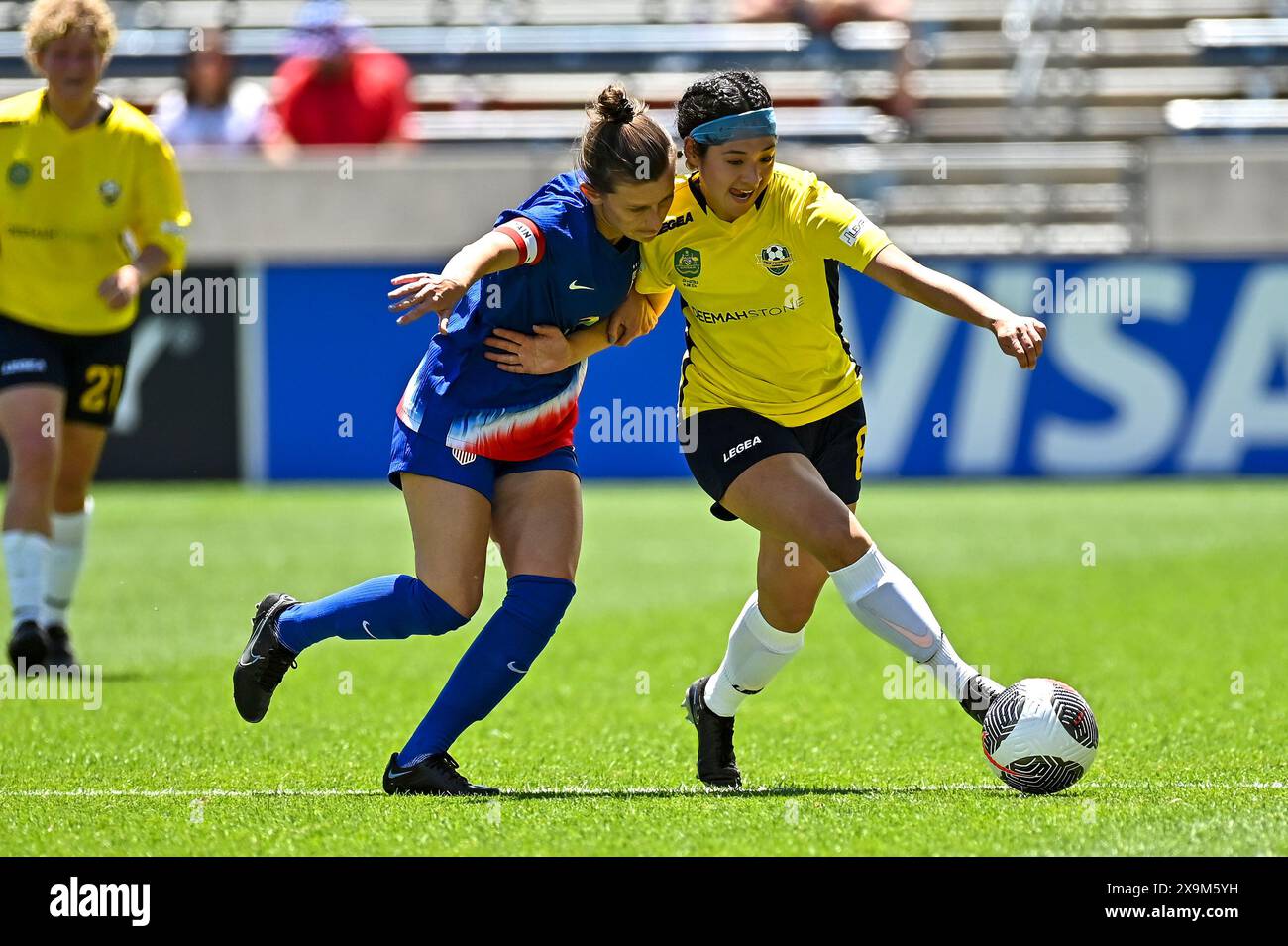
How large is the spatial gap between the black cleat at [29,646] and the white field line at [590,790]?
6.88 ft

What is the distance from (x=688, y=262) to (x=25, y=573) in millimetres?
3558

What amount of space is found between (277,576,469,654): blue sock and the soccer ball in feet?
5.06

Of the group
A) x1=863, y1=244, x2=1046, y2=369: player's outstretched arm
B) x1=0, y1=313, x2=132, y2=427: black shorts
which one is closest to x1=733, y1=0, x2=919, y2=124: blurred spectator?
x1=0, y1=313, x2=132, y2=427: black shorts

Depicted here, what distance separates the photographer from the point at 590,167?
17.3 feet

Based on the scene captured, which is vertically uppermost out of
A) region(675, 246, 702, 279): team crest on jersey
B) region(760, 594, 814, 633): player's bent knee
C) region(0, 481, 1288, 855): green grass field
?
region(675, 246, 702, 279): team crest on jersey

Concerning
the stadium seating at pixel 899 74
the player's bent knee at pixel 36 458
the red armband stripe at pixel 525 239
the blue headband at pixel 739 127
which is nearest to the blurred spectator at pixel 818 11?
the stadium seating at pixel 899 74

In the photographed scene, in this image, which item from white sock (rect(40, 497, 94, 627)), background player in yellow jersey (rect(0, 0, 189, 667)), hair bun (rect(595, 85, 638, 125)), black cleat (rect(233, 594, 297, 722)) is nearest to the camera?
hair bun (rect(595, 85, 638, 125))

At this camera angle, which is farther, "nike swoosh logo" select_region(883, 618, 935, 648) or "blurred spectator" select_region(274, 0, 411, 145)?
"blurred spectator" select_region(274, 0, 411, 145)

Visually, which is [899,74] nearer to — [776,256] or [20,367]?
[20,367]

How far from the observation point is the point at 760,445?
541 centimetres

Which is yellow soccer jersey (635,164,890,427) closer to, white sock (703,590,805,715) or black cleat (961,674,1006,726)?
white sock (703,590,805,715)

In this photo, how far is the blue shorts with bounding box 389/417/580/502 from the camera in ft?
17.8
